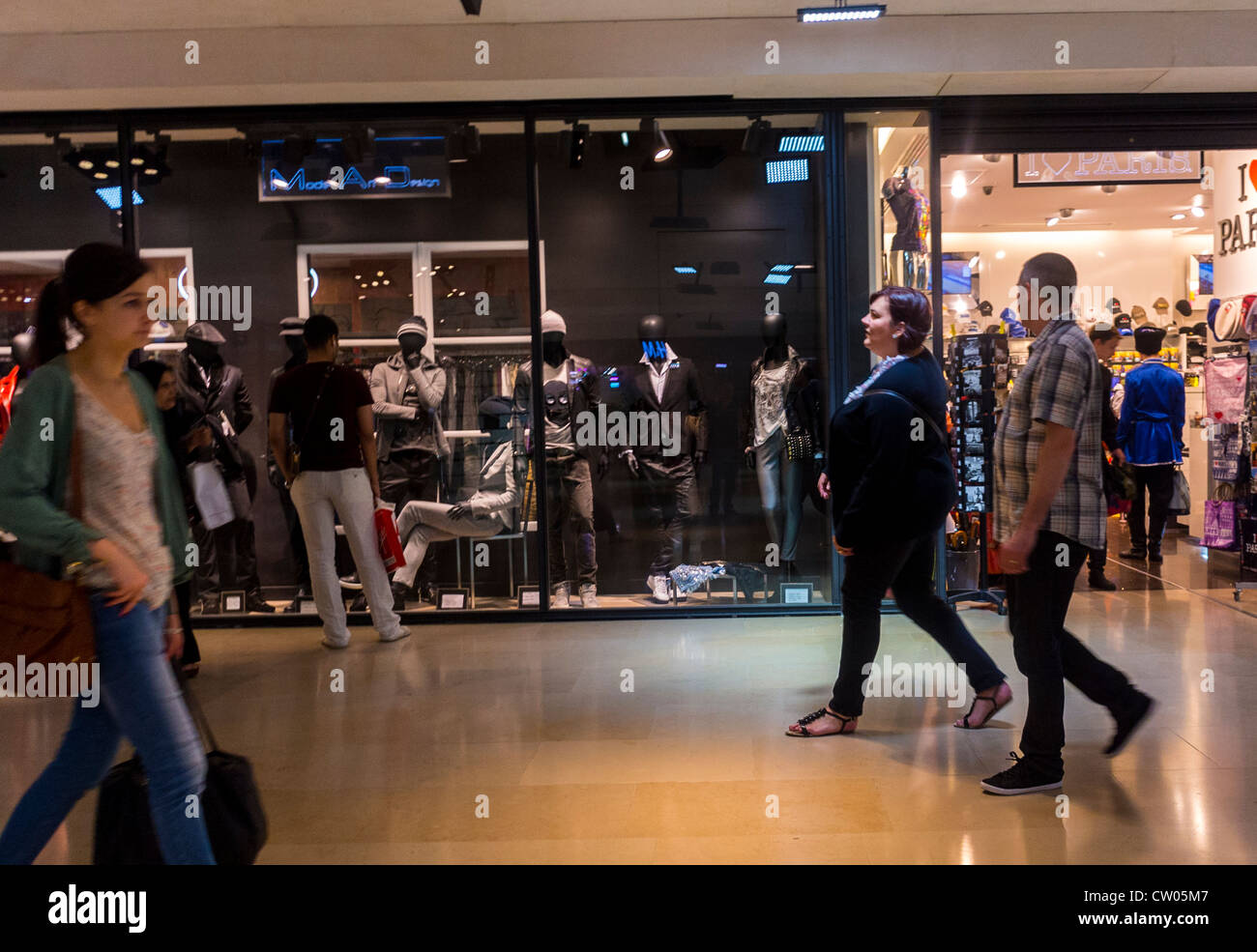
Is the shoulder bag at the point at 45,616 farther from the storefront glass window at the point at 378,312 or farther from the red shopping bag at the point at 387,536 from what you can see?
the storefront glass window at the point at 378,312

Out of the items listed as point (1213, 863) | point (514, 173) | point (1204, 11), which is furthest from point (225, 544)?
point (1204, 11)

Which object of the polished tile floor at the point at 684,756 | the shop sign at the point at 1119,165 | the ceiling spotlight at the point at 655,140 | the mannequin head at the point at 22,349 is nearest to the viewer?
the polished tile floor at the point at 684,756

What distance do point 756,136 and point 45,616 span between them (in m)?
5.08

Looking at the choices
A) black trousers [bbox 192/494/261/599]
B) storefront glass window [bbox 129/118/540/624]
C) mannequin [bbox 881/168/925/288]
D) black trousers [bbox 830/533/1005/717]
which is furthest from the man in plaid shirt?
black trousers [bbox 192/494/261/599]

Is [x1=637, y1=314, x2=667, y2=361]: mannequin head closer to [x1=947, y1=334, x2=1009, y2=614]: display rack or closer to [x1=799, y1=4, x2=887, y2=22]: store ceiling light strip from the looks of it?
[x1=947, y1=334, x2=1009, y2=614]: display rack

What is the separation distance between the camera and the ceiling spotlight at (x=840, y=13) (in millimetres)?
4621

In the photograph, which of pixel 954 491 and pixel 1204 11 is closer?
pixel 954 491

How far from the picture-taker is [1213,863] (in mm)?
2654

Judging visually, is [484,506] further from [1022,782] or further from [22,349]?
[1022,782]

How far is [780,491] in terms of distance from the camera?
20.7 ft

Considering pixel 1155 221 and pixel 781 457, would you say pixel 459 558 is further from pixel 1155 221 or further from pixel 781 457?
pixel 1155 221

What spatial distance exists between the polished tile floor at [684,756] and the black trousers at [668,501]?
75cm
